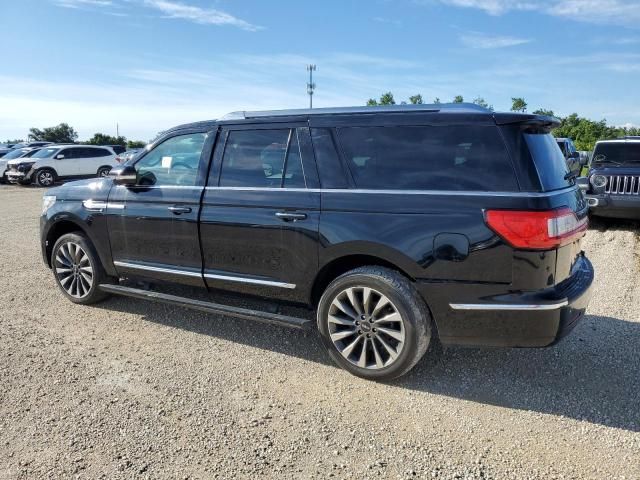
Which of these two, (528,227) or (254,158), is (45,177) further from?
(528,227)

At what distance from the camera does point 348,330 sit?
373 cm

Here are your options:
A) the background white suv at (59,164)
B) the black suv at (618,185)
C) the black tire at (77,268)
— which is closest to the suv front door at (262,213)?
the black tire at (77,268)

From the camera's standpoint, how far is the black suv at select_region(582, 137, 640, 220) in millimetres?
9219

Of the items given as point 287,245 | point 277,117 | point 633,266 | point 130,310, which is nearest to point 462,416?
Result: point 287,245

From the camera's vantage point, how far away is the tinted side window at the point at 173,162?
175 inches

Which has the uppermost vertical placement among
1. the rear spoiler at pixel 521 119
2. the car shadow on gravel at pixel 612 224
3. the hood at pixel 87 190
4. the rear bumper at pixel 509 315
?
the rear spoiler at pixel 521 119

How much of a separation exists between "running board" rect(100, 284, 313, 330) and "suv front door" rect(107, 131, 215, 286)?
0.52 ft

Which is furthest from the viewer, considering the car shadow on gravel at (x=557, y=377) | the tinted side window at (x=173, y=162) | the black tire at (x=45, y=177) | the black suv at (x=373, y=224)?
the black tire at (x=45, y=177)

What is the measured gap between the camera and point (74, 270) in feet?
17.3

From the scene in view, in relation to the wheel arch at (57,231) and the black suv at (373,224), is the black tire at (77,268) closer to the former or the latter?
the wheel arch at (57,231)

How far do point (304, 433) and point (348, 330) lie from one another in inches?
34.8

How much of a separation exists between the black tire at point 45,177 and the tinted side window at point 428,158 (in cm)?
2182

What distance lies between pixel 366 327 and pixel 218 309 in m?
1.28

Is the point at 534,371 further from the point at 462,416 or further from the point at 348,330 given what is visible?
the point at 348,330
